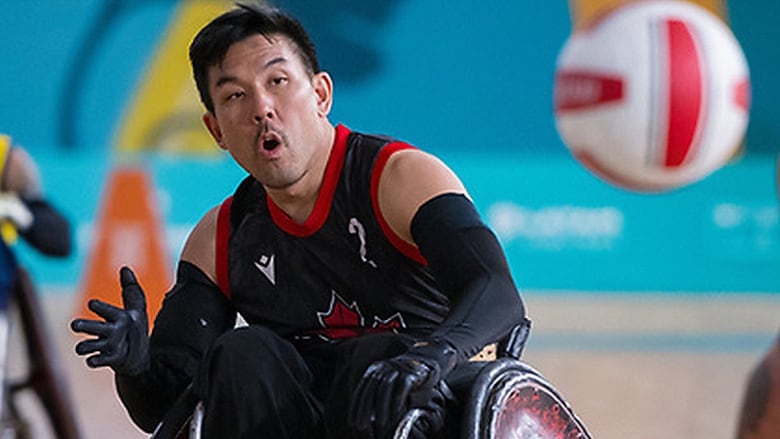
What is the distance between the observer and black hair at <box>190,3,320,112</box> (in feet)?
6.44

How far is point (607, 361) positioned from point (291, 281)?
3.91m

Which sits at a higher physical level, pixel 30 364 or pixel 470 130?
pixel 470 130

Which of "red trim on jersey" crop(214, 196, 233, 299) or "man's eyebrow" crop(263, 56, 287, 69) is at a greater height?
"man's eyebrow" crop(263, 56, 287, 69)

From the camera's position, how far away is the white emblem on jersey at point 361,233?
1.96m

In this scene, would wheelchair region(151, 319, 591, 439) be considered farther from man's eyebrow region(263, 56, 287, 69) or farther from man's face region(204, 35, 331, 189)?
man's eyebrow region(263, 56, 287, 69)

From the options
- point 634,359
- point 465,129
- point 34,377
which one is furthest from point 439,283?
point 465,129

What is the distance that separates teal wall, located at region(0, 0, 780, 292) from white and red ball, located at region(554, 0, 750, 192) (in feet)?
6.54

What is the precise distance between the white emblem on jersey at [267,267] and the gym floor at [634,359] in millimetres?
2086

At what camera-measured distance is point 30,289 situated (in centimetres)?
374

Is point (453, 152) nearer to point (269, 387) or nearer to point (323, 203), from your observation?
point (323, 203)

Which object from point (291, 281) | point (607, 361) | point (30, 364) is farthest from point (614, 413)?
point (291, 281)

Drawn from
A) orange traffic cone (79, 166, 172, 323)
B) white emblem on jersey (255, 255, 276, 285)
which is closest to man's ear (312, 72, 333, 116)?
white emblem on jersey (255, 255, 276, 285)

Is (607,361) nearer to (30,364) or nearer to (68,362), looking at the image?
(68,362)

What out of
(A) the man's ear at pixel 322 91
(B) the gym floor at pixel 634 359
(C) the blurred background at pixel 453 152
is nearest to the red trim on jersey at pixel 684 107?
(B) the gym floor at pixel 634 359
